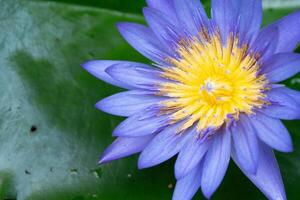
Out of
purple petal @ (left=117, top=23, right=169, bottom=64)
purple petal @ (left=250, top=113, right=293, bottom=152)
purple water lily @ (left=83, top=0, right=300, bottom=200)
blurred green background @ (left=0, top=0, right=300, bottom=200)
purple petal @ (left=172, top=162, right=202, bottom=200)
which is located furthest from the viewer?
blurred green background @ (left=0, top=0, right=300, bottom=200)

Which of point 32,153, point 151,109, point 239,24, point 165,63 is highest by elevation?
point 239,24

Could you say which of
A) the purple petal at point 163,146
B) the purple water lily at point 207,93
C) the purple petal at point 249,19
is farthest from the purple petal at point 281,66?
the purple petal at point 163,146

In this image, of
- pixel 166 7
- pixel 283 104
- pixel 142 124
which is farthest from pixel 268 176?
pixel 166 7

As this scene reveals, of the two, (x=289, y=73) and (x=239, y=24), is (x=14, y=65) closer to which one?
(x=239, y=24)

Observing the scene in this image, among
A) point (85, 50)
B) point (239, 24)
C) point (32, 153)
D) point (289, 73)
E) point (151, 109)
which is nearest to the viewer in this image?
point (289, 73)

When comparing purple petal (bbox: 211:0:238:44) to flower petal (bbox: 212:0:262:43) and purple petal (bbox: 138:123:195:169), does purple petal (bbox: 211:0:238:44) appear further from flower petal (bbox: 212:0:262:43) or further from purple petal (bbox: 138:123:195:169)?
purple petal (bbox: 138:123:195:169)

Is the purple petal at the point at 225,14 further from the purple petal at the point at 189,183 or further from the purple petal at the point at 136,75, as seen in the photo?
the purple petal at the point at 189,183

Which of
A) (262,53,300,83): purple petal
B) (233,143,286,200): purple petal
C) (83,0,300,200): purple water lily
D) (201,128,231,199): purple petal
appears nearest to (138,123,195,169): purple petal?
(83,0,300,200): purple water lily

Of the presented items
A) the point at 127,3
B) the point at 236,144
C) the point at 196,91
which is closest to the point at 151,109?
the point at 196,91
